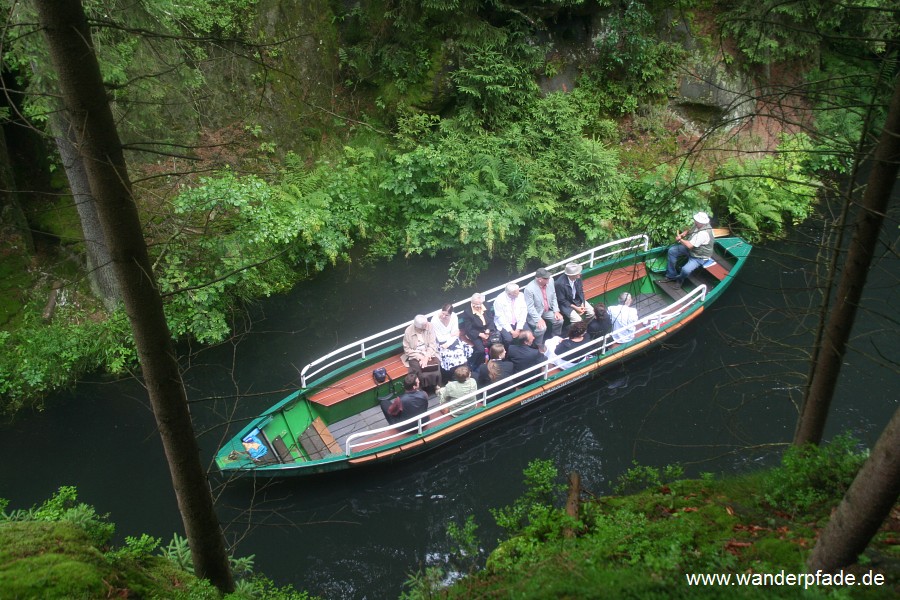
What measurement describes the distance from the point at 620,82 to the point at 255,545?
626 inches

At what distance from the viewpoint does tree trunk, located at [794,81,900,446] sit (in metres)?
4.84

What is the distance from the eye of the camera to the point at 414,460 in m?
10.7

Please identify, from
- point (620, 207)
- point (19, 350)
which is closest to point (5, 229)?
point (19, 350)

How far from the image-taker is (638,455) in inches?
416

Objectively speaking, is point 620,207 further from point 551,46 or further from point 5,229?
point 5,229

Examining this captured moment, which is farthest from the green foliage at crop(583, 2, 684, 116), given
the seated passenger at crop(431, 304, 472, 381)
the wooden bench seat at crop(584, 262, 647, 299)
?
the seated passenger at crop(431, 304, 472, 381)

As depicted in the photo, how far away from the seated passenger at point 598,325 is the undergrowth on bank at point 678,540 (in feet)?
16.3

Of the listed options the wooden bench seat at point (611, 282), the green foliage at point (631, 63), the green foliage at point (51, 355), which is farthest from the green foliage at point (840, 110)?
the green foliage at point (51, 355)

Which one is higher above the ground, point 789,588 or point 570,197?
point 570,197

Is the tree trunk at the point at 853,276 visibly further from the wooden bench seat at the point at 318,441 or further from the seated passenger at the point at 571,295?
the wooden bench seat at the point at 318,441

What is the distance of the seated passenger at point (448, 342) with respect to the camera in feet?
36.1

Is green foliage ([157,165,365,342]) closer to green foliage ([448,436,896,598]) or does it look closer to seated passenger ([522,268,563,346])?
seated passenger ([522,268,563,346])

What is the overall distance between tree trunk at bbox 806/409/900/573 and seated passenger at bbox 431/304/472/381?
7.10 metres

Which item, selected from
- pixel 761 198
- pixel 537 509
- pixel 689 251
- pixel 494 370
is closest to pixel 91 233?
pixel 494 370
